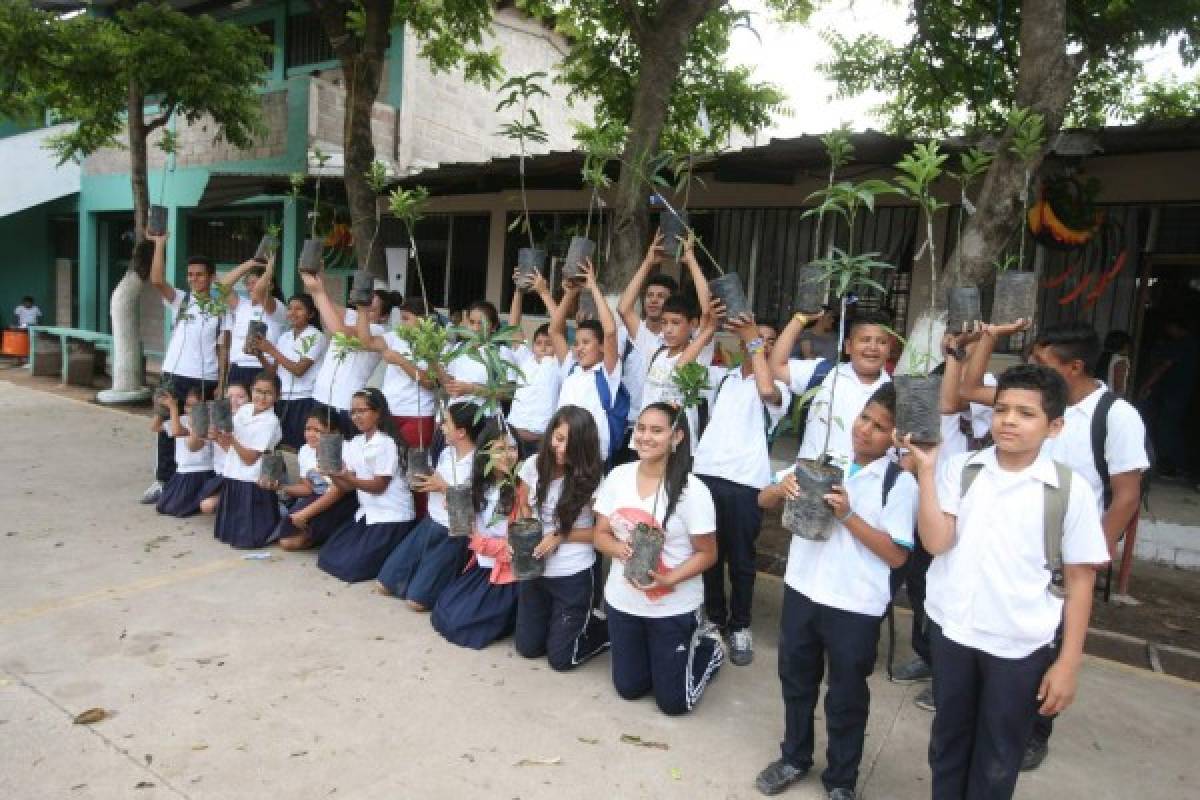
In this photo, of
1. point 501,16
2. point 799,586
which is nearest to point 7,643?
point 799,586

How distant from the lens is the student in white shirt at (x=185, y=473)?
556cm

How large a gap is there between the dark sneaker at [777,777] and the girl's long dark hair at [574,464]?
4.20ft

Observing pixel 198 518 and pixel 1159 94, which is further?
pixel 1159 94

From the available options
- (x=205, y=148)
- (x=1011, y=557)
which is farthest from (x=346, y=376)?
(x=205, y=148)

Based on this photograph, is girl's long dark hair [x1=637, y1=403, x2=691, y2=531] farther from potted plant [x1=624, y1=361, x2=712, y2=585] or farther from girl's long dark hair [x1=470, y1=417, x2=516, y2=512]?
girl's long dark hair [x1=470, y1=417, x2=516, y2=512]

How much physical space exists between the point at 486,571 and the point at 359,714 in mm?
1025

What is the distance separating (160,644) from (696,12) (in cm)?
467

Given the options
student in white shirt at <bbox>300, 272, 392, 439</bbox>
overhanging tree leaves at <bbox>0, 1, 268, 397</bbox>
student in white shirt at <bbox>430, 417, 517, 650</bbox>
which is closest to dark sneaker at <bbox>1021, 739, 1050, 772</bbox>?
student in white shirt at <bbox>430, 417, 517, 650</bbox>

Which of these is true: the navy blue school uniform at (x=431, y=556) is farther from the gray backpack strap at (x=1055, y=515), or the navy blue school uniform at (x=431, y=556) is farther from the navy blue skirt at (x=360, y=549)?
the gray backpack strap at (x=1055, y=515)

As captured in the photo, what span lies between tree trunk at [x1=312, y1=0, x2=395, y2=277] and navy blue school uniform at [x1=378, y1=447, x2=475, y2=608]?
3.93 metres

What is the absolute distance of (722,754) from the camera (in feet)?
9.72

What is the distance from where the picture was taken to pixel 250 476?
16.7ft

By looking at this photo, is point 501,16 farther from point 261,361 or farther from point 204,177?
point 261,361

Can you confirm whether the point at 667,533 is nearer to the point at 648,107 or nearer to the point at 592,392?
the point at 592,392
